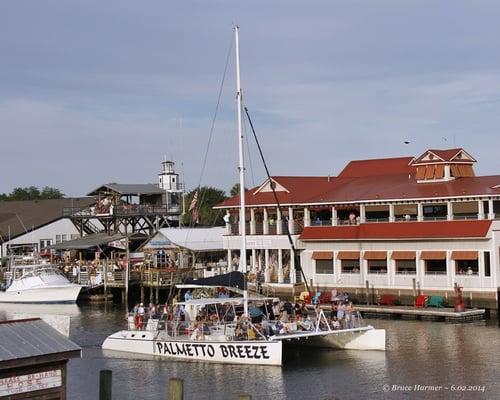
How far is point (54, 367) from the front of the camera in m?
20.3

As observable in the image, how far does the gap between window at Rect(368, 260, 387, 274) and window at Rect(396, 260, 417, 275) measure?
0.98m

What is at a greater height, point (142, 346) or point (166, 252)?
point (166, 252)

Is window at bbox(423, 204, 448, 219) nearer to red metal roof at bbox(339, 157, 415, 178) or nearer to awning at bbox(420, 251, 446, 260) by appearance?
awning at bbox(420, 251, 446, 260)

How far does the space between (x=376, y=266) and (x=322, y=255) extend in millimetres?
4599

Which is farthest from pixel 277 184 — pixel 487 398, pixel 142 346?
pixel 487 398

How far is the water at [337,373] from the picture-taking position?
33156mm

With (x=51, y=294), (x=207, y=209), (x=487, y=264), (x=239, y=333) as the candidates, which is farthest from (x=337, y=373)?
(x=207, y=209)

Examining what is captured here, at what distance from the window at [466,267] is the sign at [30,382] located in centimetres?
3986

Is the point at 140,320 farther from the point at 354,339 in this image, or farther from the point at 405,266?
the point at 405,266

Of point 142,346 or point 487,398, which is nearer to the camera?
A: point 487,398

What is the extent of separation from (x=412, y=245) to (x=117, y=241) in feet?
117

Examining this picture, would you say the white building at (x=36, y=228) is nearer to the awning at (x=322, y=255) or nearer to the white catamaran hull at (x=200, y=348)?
the awning at (x=322, y=255)

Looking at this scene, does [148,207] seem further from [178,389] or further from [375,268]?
[178,389]

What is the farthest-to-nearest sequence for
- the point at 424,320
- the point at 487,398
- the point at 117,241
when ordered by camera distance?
1. the point at 117,241
2. the point at 424,320
3. the point at 487,398
